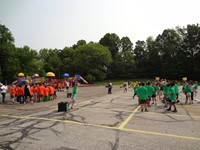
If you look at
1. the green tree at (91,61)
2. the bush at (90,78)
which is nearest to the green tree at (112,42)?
the green tree at (91,61)

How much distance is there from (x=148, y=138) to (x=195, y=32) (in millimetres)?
77788

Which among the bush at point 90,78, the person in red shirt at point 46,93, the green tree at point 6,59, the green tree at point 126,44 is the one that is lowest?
the person in red shirt at point 46,93

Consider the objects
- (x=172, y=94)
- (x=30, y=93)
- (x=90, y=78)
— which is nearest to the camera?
(x=172, y=94)

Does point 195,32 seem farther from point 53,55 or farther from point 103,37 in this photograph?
point 53,55

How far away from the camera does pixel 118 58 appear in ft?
262

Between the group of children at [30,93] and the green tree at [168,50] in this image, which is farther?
the green tree at [168,50]

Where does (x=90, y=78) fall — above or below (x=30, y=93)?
above

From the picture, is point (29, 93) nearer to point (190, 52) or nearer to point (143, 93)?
point (143, 93)

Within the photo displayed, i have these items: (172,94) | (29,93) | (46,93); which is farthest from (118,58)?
(172,94)

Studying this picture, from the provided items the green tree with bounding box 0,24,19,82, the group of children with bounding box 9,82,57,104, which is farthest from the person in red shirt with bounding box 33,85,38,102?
the green tree with bounding box 0,24,19,82

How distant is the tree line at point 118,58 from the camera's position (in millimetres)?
58344

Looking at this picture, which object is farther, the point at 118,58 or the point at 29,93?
the point at 118,58

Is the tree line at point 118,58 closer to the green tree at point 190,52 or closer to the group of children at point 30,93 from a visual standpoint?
the green tree at point 190,52

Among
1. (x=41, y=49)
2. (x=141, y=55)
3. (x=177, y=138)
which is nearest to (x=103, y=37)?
(x=141, y=55)
